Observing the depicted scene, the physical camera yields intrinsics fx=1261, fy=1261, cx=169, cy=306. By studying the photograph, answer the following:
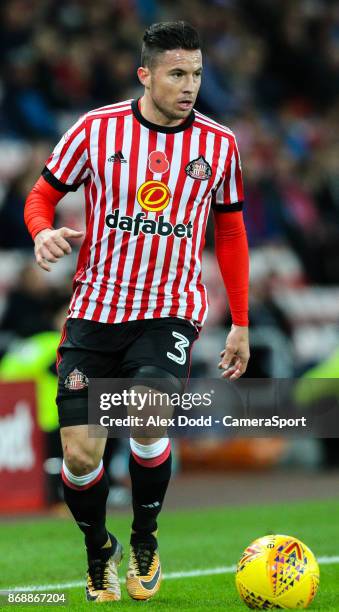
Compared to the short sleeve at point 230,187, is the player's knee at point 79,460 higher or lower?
lower

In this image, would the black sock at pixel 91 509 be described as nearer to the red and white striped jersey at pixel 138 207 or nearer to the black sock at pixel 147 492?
the black sock at pixel 147 492

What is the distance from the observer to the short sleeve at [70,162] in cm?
573

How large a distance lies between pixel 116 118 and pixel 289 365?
813 centimetres

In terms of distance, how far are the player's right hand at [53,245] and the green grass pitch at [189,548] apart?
1516 millimetres

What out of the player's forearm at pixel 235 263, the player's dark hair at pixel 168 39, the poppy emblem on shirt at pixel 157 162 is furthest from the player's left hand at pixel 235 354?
the player's dark hair at pixel 168 39

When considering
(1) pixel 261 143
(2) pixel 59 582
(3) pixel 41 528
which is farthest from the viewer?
(1) pixel 261 143

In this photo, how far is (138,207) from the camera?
5.68 m

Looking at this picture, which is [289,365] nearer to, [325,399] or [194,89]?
[325,399]

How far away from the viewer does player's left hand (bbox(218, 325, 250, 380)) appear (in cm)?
593

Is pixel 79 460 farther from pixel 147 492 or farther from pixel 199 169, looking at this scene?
pixel 199 169

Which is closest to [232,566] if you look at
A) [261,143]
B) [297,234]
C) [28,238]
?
[28,238]

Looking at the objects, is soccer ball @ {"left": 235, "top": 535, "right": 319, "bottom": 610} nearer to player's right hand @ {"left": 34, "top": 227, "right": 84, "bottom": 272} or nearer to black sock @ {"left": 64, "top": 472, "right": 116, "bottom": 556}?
black sock @ {"left": 64, "top": 472, "right": 116, "bottom": 556}

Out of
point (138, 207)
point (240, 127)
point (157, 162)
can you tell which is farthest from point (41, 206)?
point (240, 127)

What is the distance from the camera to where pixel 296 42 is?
19.0m
